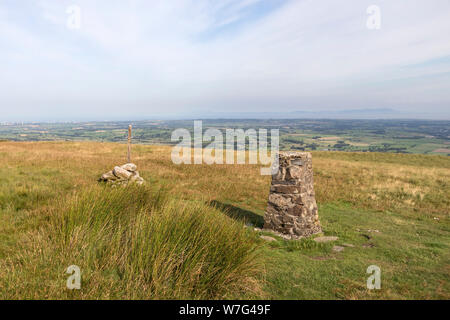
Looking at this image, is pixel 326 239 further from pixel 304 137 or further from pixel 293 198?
pixel 304 137

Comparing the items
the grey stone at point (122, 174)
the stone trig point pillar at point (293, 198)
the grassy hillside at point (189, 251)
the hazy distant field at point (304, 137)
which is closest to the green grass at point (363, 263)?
the grassy hillside at point (189, 251)

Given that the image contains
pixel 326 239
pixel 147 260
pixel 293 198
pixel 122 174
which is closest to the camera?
pixel 147 260

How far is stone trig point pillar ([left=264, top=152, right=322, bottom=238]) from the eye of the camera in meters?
8.04

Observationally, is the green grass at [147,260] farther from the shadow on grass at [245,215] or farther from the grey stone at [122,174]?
the grey stone at [122,174]

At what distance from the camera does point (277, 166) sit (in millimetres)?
8359

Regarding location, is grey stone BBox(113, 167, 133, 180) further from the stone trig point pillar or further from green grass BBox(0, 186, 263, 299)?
A: the stone trig point pillar

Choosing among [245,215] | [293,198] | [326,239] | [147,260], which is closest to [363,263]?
[326,239]

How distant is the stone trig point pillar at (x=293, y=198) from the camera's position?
8.04 m

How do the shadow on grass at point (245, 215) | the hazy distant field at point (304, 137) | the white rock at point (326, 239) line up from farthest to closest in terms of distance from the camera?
1. the hazy distant field at point (304, 137)
2. the shadow on grass at point (245, 215)
3. the white rock at point (326, 239)

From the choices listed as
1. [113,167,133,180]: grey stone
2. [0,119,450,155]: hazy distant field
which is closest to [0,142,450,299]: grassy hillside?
[113,167,133,180]: grey stone

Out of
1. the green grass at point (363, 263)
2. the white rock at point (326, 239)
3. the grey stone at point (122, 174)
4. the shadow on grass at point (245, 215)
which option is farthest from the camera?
the grey stone at point (122, 174)

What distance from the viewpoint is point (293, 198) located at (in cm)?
810

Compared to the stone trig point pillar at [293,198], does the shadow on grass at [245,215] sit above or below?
below
